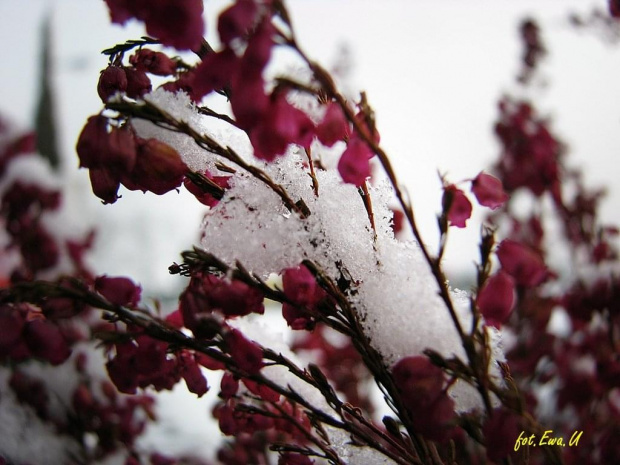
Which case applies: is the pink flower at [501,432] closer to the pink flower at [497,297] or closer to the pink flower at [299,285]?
the pink flower at [497,297]

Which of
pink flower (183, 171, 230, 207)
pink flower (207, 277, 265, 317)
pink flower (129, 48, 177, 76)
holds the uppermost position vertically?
pink flower (129, 48, 177, 76)

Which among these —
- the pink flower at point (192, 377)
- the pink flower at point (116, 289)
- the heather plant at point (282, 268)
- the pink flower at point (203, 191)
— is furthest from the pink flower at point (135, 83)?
the pink flower at point (192, 377)

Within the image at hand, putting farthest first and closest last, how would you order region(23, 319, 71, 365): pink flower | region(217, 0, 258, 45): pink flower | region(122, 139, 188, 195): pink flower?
1. region(23, 319, 71, 365): pink flower
2. region(122, 139, 188, 195): pink flower
3. region(217, 0, 258, 45): pink flower

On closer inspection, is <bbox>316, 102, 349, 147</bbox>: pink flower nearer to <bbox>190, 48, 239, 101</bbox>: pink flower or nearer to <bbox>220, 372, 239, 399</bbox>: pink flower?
<bbox>190, 48, 239, 101</bbox>: pink flower

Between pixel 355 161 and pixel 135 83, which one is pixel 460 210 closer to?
pixel 355 161

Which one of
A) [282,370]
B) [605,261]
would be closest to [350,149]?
[282,370]

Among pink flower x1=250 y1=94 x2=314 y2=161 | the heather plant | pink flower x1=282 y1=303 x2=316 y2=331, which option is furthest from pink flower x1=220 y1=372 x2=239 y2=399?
pink flower x1=250 y1=94 x2=314 y2=161
